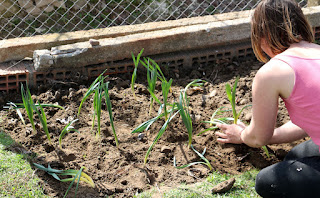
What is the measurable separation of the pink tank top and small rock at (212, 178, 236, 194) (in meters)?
0.59

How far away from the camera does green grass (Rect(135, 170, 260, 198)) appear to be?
2531mm

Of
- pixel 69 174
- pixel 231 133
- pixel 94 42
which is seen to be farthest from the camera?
pixel 94 42

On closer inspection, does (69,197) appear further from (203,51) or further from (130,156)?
(203,51)

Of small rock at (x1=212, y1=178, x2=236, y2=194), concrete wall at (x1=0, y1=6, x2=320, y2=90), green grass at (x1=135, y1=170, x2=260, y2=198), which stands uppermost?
concrete wall at (x1=0, y1=6, x2=320, y2=90)

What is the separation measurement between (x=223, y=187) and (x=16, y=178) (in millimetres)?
1202

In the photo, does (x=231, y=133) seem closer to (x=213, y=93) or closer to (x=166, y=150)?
(x=166, y=150)

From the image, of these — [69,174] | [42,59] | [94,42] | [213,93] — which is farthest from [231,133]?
[42,59]

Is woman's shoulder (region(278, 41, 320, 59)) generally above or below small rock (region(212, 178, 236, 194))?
above

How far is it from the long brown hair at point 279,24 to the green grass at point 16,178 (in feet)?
4.87

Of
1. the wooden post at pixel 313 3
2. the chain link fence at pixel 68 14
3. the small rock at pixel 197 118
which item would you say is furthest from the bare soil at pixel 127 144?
the chain link fence at pixel 68 14

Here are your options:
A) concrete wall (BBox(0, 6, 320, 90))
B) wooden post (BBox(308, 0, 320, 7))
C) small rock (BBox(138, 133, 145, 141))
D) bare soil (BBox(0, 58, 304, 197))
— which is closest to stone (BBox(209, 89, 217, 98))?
bare soil (BBox(0, 58, 304, 197))

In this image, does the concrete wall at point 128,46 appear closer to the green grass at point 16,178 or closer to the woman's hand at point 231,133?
the green grass at point 16,178

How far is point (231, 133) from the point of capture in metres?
2.84

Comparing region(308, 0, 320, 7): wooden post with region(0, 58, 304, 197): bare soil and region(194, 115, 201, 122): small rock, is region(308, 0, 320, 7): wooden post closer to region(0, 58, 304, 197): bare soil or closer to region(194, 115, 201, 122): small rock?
region(0, 58, 304, 197): bare soil
